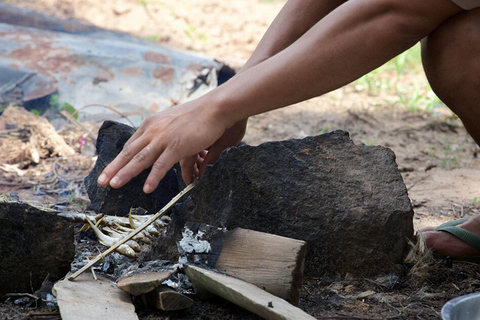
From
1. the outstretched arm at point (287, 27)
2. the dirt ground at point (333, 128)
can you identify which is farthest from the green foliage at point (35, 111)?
the outstretched arm at point (287, 27)

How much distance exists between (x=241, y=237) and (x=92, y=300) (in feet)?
1.56

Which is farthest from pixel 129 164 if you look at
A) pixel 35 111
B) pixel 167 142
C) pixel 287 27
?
pixel 35 111

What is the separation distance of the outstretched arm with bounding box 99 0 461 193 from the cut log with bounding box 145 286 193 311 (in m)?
0.33

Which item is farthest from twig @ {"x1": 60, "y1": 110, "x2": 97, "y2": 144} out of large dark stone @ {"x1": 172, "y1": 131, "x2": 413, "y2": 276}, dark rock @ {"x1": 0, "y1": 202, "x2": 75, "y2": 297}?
dark rock @ {"x1": 0, "y1": 202, "x2": 75, "y2": 297}

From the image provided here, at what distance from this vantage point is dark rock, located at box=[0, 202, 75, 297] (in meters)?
1.60

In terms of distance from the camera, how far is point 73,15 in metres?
7.34

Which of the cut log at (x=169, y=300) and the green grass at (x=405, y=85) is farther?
the green grass at (x=405, y=85)

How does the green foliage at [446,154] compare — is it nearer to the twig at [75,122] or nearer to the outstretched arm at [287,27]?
the outstretched arm at [287,27]

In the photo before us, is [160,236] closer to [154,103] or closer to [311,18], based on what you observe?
[311,18]

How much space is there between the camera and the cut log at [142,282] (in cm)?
147

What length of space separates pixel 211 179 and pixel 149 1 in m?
6.59

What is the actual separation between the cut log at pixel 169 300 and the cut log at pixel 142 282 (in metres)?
0.03

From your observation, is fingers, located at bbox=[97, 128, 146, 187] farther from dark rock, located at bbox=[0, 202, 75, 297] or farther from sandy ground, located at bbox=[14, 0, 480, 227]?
A: sandy ground, located at bbox=[14, 0, 480, 227]

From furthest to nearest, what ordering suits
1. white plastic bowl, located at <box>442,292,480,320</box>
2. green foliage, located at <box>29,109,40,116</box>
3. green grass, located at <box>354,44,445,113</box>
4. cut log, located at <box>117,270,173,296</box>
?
green grass, located at <box>354,44,445,113</box>
green foliage, located at <box>29,109,40,116</box>
cut log, located at <box>117,270,173,296</box>
white plastic bowl, located at <box>442,292,480,320</box>
